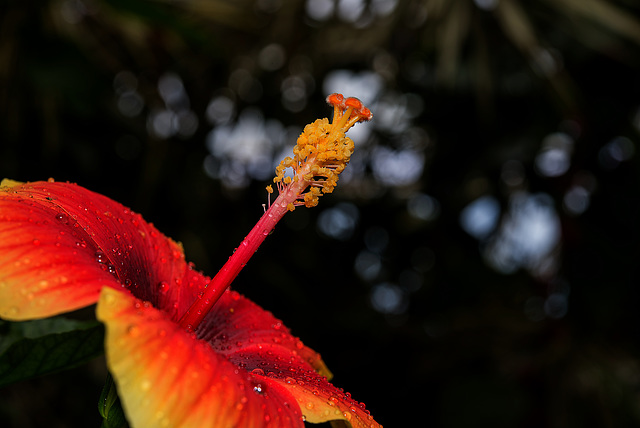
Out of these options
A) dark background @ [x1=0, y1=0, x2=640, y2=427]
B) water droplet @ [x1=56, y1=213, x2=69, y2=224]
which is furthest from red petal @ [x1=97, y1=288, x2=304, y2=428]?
dark background @ [x1=0, y1=0, x2=640, y2=427]

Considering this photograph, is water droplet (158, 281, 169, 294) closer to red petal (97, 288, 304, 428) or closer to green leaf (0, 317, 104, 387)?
green leaf (0, 317, 104, 387)

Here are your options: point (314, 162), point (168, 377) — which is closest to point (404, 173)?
point (314, 162)

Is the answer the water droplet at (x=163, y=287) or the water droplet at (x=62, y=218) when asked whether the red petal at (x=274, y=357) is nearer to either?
the water droplet at (x=163, y=287)

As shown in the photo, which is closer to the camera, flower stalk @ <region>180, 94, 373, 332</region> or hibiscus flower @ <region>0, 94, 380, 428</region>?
hibiscus flower @ <region>0, 94, 380, 428</region>

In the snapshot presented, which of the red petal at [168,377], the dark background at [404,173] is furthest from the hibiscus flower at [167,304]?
the dark background at [404,173]

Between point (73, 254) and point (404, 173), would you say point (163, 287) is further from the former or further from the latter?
point (404, 173)

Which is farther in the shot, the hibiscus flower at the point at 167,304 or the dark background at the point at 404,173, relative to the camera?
the dark background at the point at 404,173
